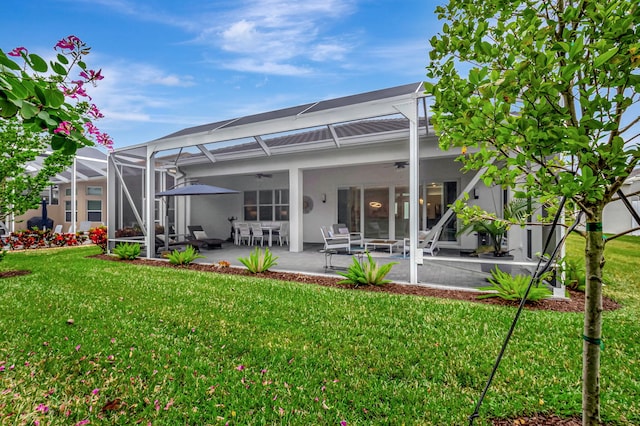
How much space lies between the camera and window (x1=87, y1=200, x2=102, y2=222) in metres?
18.1

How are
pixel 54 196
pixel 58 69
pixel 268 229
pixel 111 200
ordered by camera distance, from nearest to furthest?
pixel 58 69 → pixel 111 200 → pixel 268 229 → pixel 54 196

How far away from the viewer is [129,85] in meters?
12.4

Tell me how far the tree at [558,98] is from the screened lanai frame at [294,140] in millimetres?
4231

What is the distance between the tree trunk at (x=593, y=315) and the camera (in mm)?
1683

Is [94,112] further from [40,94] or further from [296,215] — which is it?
[296,215]

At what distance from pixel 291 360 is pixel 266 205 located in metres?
12.9

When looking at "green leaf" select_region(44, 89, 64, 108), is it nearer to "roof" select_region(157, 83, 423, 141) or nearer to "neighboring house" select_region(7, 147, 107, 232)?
"roof" select_region(157, 83, 423, 141)

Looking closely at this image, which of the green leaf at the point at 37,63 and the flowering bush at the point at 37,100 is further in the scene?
the green leaf at the point at 37,63

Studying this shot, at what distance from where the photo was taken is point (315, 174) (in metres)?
14.3

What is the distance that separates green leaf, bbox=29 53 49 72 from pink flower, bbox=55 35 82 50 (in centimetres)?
101

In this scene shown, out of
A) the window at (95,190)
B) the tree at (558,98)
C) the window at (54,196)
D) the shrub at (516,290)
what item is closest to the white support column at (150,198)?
the shrub at (516,290)


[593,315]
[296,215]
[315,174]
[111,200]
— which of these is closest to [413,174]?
[593,315]

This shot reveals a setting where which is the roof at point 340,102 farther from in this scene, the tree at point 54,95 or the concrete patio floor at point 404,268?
the tree at point 54,95

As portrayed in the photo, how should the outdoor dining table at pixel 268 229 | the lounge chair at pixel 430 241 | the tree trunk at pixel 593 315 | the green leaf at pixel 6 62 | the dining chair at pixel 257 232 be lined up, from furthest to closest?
the outdoor dining table at pixel 268 229, the dining chair at pixel 257 232, the lounge chair at pixel 430 241, the tree trunk at pixel 593 315, the green leaf at pixel 6 62
